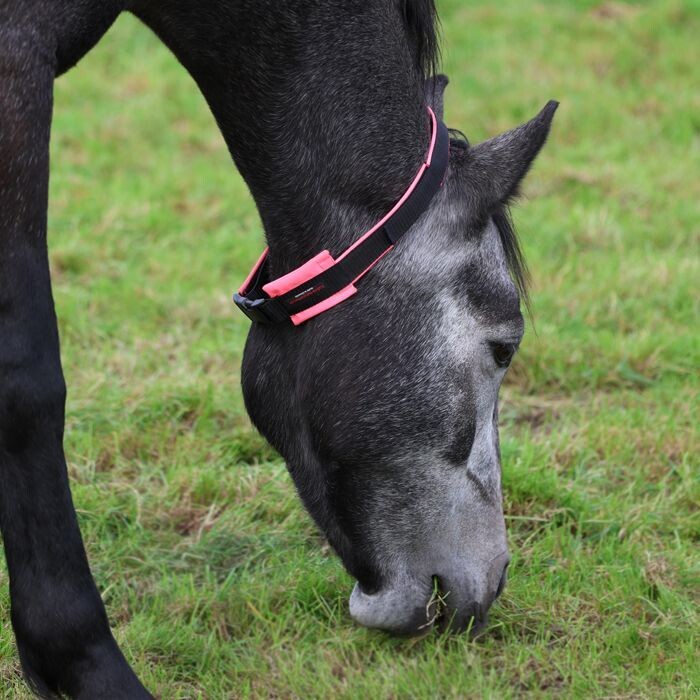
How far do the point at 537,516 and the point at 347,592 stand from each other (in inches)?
29.6

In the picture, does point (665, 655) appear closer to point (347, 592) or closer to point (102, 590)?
point (347, 592)

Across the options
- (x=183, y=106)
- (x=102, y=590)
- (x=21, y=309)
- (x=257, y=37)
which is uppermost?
(x=183, y=106)

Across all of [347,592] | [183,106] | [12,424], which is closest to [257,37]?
[12,424]

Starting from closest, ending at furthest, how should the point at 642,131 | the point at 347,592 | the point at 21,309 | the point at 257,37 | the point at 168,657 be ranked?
the point at 21,309 → the point at 257,37 → the point at 168,657 → the point at 347,592 → the point at 642,131

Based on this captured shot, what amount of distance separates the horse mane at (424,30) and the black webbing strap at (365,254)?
0.75ft

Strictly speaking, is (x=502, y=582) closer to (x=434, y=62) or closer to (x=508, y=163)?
(x=508, y=163)

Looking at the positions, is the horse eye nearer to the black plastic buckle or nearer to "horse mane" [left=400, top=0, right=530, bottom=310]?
"horse mane" [left=400, top=0, right=530, bottom=310]

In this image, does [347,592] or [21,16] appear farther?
[347,592]

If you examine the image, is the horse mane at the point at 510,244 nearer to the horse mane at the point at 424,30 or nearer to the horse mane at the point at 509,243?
the horse mane at the point at 509,243

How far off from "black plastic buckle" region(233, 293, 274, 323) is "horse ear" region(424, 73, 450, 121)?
0.67m

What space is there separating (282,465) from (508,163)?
1631 mm

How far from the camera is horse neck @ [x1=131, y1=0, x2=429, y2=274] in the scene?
2.79m

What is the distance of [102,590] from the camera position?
3416 mm

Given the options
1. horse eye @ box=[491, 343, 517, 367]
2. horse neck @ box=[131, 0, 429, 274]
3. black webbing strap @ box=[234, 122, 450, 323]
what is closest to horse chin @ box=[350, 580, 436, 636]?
horse eye @ box=[491, 343, 517, 367]
